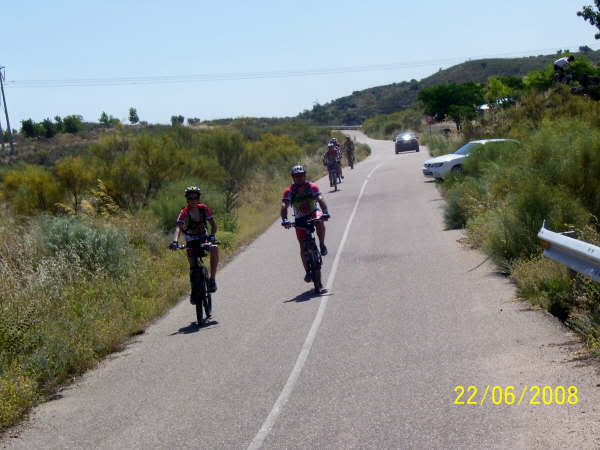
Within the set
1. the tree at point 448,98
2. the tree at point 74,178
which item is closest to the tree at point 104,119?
the tree at point 448,98

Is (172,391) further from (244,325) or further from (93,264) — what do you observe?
(93,264)

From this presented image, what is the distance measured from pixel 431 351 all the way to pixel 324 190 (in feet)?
85.4

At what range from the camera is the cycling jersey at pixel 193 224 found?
11370 mm

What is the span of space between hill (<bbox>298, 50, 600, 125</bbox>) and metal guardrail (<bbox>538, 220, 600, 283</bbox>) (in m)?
119

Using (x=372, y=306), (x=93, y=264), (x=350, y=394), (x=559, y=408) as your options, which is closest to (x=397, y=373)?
(x=350, y=394)

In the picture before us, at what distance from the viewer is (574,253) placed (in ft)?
26.4

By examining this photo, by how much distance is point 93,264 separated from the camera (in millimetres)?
13844

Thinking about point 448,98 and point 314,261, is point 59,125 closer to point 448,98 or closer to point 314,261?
point 448,98

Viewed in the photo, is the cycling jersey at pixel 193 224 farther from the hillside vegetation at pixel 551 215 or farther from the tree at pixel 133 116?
the tree at pixel 133 116

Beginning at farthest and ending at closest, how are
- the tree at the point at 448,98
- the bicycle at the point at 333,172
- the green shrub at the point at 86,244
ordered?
the tree at the point at 448,98, the bicycle at the point at 333,172, the green shrub at the point at 86,244

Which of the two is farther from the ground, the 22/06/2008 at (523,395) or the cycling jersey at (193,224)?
the cycling jersey at (193,224)

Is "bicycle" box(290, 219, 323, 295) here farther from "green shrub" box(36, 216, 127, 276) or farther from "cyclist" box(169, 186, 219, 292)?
"green shrub" box(36, 216, 127, 276)

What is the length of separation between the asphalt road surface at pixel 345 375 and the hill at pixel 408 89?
387 feet

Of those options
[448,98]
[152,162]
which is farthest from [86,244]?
[448,98]
